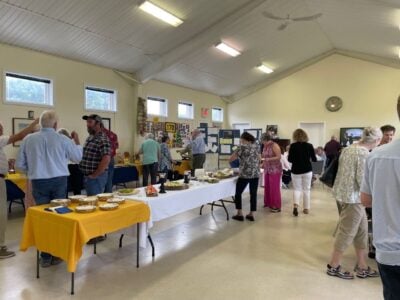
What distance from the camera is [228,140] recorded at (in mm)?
10047

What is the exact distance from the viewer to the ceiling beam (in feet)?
21.3

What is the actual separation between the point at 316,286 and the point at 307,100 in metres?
9.27

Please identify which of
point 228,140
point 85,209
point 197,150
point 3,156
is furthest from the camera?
point 228,140

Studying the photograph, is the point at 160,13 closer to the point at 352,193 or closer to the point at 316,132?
the point at 352,193

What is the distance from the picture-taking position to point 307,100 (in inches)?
436

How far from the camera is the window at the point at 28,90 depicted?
581cm

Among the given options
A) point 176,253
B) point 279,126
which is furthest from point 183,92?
point 176,253

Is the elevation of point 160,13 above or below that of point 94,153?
above

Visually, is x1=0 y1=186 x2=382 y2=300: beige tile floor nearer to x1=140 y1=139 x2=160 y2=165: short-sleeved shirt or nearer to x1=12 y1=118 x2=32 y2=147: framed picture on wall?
x1=12 y1=118 x2=32 y2=147: framed picture on wall

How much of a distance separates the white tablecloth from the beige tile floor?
422 mm

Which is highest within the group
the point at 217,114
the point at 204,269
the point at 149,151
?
the point at 217,114

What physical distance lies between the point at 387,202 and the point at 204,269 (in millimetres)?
2119

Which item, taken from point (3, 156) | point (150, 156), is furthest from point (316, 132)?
point (3, 156)

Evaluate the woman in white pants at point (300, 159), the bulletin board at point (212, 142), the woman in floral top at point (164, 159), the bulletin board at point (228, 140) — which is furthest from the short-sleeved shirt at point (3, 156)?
the bulletin board at point (228, 140)
